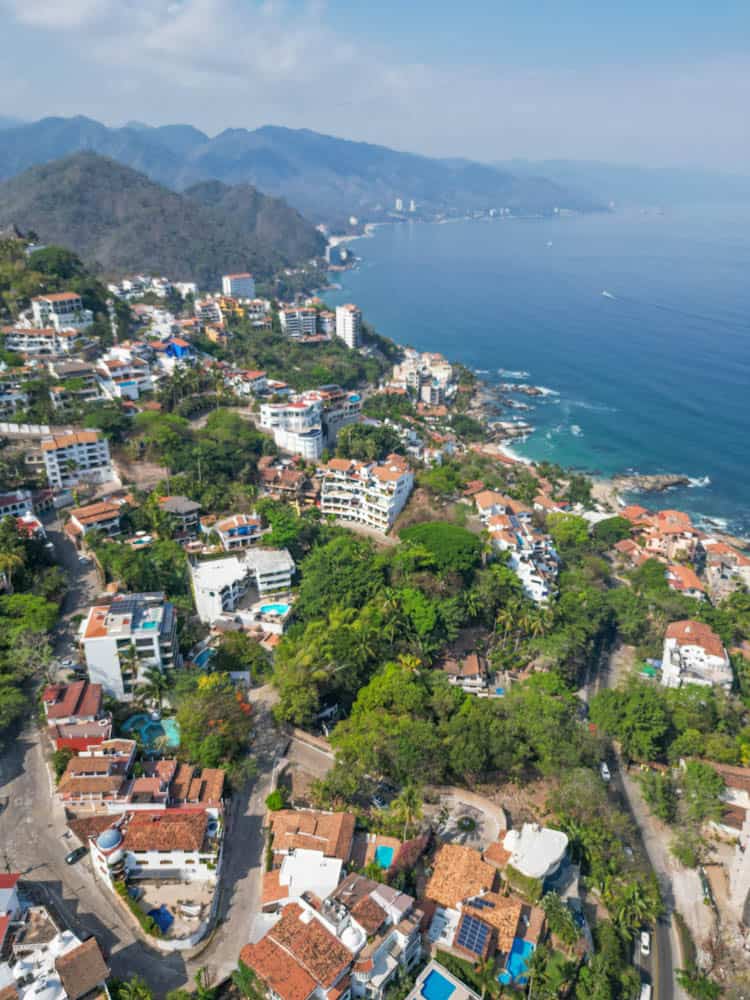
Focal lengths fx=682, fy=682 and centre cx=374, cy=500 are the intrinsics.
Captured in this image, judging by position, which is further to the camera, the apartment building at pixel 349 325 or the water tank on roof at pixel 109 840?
the apartment building at pixel 349 325

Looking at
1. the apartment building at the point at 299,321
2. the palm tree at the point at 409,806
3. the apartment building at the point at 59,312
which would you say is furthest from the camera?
the apartment building at the point at 299,321

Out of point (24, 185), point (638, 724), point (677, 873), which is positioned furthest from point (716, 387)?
point (24, 185)

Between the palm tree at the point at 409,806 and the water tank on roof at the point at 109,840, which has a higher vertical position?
the water tank on roof at the point at 109,840

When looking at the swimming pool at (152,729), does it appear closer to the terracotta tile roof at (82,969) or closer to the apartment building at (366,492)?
the terracotta tile roof at (82,969)

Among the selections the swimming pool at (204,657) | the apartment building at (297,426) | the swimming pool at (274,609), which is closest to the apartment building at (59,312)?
the apartment building at (297,426)

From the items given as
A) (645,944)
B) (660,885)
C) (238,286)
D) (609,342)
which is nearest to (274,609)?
(660,885)

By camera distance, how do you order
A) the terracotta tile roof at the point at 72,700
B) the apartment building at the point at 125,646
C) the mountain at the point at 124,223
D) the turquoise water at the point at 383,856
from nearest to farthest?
the turquoise water at the point at 383,856 < the terracotta tile roof at the point at 72,700 < the apartment building at the point at 125,646 < the mountain at the point at 124,223

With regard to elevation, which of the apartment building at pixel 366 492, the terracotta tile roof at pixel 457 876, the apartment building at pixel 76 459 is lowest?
the terracotta tile roof at pixel 457 876
